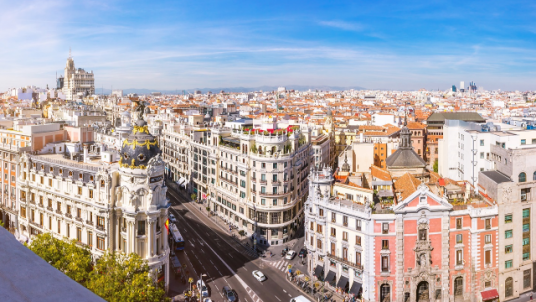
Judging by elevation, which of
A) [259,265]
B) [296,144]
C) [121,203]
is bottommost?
[259,265]

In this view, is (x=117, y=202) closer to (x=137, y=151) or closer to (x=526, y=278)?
(x=137, y=151)

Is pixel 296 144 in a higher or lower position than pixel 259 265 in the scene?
higher

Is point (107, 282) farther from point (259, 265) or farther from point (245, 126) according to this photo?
point (245, 126)

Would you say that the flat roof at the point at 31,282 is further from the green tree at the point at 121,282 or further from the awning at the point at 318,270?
the awning at the point at 318,270

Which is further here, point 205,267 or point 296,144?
point 296,144

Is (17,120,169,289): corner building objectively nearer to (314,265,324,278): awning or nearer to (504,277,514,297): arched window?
(314,265,324,278): awning

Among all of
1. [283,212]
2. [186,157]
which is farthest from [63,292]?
[186,157]

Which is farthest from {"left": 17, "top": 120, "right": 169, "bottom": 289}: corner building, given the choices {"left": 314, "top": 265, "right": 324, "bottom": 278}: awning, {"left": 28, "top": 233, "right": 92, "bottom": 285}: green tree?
{"left": 314, "top": 265, "right": 324, "bottom": 278}: awning
